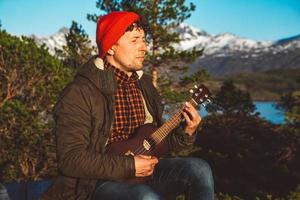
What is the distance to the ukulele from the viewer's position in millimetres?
3348

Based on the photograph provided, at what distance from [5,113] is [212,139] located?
22147mm

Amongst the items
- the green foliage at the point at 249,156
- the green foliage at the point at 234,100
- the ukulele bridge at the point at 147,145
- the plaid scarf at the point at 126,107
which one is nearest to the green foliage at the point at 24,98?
the green foliage at the point at 249,156

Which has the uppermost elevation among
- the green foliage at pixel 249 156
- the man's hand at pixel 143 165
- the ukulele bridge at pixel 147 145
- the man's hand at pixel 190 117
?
the man's hand at pixel 190 117

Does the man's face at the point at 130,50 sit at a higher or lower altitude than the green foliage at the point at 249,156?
higher

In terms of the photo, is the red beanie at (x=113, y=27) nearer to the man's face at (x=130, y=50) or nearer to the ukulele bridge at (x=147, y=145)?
the man's face at (x=130, y=50)

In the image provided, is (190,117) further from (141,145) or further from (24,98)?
(24,98)

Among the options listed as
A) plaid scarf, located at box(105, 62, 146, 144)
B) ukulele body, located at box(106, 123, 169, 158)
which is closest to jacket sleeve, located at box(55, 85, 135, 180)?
ukulele body, located at box(106, 123, 169, 158)

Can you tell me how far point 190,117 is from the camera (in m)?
3.47

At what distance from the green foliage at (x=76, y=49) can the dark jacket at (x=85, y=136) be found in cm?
2329

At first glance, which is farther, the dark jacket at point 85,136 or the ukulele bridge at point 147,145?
the ukulele bridge at point 147,145

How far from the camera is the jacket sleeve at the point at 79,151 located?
3057 millimetres

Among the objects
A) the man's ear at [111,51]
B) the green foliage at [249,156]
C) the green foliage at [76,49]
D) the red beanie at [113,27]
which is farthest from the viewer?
the green foliage at [249,156]

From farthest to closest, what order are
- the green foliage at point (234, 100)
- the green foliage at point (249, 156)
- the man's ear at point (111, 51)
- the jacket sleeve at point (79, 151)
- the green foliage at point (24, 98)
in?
the green foliage at point (234, 100) < the green foliage at point (249, 156) < the green foliage at point (24, 98) < the man's ear at point (111, 51) < the jacket sleeve at point (79, 151)

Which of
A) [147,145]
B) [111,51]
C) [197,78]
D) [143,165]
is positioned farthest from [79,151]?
[197,78]
